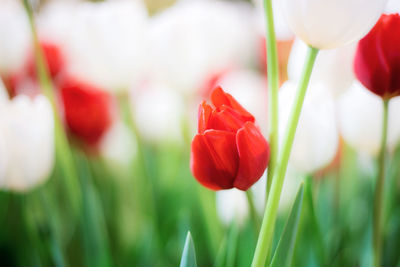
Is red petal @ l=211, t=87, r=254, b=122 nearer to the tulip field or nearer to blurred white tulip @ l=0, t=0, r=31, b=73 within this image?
the tulip field

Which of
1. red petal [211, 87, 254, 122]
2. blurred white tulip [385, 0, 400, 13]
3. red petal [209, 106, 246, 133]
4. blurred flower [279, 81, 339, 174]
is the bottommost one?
blurred flower [279, 81, 339, 174]

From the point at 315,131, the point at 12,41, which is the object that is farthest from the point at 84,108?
the point at 315,131

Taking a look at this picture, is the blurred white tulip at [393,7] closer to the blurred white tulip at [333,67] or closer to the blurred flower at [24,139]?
the blurred white tulip at [333,67]

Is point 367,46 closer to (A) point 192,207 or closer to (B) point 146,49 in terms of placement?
(B) point 146,49

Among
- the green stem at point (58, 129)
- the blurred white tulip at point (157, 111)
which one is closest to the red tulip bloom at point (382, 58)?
the green stem at point (58, 129)

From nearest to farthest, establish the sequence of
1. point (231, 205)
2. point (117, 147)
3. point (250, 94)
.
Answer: point (231, 205) → point (250, 94) → point (117, 147)

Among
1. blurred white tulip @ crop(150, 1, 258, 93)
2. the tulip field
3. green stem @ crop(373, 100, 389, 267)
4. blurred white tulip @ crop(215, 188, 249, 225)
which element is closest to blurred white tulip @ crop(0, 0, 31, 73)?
the tulip field

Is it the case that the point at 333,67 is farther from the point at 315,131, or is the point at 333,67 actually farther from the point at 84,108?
the point at 84,108

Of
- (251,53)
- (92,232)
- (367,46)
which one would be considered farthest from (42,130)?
(251,53)
